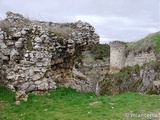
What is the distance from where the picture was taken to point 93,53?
149 feet

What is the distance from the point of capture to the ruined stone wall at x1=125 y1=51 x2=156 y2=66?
20.7 m

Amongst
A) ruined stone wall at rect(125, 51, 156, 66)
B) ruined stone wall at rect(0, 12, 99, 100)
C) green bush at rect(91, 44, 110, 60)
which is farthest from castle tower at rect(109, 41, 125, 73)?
ruined stone wall at rect(0, 12, 99, 100)

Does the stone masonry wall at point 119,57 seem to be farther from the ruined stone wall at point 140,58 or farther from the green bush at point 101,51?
the green bush at point 101,51

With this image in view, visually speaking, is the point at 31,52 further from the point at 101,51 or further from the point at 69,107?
the point at 101,51

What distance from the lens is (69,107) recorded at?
28.9 ft

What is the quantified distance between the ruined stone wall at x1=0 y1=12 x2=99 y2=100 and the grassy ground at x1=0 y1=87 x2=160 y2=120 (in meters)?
0.44

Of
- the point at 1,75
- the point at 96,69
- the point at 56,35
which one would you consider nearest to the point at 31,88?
the point at 1,75

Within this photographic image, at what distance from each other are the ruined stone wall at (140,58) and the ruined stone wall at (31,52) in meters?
11.1

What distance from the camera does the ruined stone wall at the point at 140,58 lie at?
67.9 feet

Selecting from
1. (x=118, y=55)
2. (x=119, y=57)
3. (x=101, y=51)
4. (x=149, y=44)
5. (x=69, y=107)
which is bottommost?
(x=69, y=107)

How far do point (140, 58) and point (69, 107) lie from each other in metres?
14.6

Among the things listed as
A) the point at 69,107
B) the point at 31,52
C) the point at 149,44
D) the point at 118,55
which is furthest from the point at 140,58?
the point at 69,107

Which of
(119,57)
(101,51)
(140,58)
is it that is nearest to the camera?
(140,58)

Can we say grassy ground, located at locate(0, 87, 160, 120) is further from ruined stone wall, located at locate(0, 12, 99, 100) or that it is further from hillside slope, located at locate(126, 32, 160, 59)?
hillside slope, located at locate(126, 32, 160, 59)
